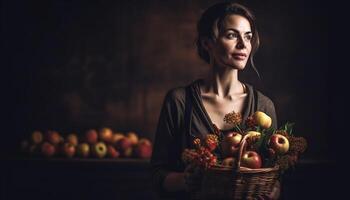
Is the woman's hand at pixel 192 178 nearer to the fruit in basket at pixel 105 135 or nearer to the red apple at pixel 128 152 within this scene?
the red apple at pixel 128 152

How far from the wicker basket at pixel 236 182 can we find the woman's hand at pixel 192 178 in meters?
0.04

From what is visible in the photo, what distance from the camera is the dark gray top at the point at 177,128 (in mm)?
2537

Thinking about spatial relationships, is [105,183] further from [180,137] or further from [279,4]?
[279,4]

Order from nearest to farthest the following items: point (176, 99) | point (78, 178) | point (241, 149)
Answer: point (241, 149) → point (176, 99) → point (78, 178)

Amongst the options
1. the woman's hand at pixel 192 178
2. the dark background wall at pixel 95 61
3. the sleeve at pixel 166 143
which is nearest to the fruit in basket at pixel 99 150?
the dark background wall at pixel 95 61

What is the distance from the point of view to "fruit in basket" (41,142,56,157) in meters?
4.12

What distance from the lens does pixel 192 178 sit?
2186 mm

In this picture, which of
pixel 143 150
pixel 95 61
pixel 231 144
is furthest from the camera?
pixel 95 61

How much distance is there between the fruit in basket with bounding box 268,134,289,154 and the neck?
1.49 feet

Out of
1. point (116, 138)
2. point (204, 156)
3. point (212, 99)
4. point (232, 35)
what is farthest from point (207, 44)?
point (116, 138)

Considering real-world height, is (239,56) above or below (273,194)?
above

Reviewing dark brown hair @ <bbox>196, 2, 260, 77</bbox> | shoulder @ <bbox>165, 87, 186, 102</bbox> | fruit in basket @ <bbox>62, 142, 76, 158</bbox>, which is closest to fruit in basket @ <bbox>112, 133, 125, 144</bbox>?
fruit in basket @ <bbox>62, 142, 76, 158</bbox>

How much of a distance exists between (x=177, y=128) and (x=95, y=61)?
2050 millimetres

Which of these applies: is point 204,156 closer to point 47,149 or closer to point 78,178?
point 78,178
